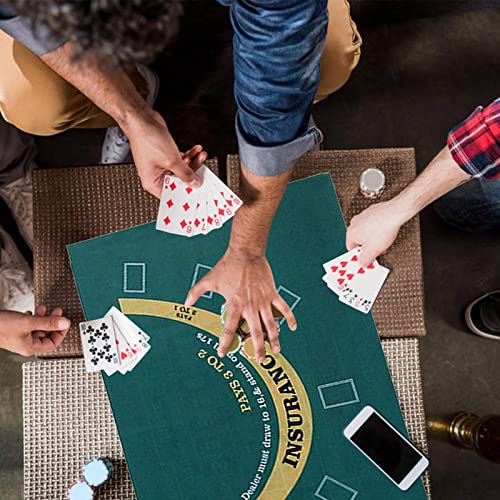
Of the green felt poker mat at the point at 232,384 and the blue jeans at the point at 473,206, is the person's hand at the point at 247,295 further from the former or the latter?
the blue jeans at the point at 473,206

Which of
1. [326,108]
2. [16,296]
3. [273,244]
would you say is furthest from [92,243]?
[326,108]

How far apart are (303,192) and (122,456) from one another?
3.01 ft

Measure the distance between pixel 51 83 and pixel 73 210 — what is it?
0.40m

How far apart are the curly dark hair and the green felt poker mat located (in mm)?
954

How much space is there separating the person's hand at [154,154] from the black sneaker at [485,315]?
4.43 feet

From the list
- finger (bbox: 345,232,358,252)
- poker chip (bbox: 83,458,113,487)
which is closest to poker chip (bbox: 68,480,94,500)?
poker chip (bbox: 83,458,113,487)

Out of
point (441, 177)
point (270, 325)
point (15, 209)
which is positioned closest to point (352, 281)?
point (270, 325)

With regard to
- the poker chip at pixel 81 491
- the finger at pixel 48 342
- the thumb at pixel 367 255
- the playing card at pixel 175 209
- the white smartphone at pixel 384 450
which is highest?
the playing card at pixel 175 209

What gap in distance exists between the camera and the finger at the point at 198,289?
166 centimetres

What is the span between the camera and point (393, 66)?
8.87ft

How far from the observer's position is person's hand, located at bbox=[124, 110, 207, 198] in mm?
1729

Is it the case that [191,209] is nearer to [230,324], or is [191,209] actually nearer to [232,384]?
[230,324]

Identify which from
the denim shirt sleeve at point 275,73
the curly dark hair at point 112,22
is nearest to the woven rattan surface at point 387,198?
the denim shirt sleeve at point 275,73

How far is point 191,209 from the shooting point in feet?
5.81
